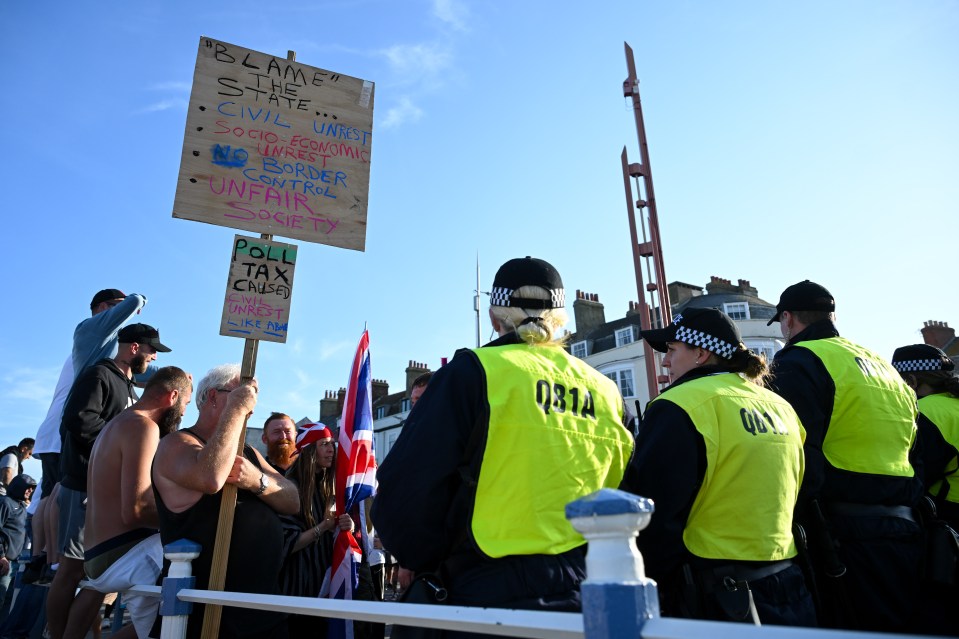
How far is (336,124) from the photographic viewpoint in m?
4.15

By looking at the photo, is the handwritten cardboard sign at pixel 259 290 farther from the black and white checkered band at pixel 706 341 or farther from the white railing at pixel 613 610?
the white railing at pixel 613 610

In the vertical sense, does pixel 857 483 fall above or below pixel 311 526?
above

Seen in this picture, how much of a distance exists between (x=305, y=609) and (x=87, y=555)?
86.8 inches

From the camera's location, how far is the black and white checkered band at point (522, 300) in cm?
244

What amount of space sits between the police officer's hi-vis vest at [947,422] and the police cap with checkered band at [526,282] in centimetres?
336

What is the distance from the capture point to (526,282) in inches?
97.0

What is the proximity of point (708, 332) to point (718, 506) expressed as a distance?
834mm

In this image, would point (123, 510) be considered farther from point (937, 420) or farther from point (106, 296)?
point (937, 420)

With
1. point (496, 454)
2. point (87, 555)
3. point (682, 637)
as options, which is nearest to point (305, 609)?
point (496, 454)

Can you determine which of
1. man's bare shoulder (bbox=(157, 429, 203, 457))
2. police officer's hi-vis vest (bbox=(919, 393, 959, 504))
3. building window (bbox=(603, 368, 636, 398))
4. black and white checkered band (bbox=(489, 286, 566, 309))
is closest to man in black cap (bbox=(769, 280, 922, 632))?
police officer's hi-vis vest (bbox=(919, 393, 959, 504))

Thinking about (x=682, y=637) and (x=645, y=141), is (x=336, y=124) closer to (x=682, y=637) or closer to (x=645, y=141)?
(x=682, y=637)

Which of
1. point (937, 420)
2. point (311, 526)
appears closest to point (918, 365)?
point (937, 420)

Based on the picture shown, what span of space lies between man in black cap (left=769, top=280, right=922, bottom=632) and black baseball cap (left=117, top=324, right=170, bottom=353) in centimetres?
430

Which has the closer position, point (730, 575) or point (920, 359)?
point (730, 575)
